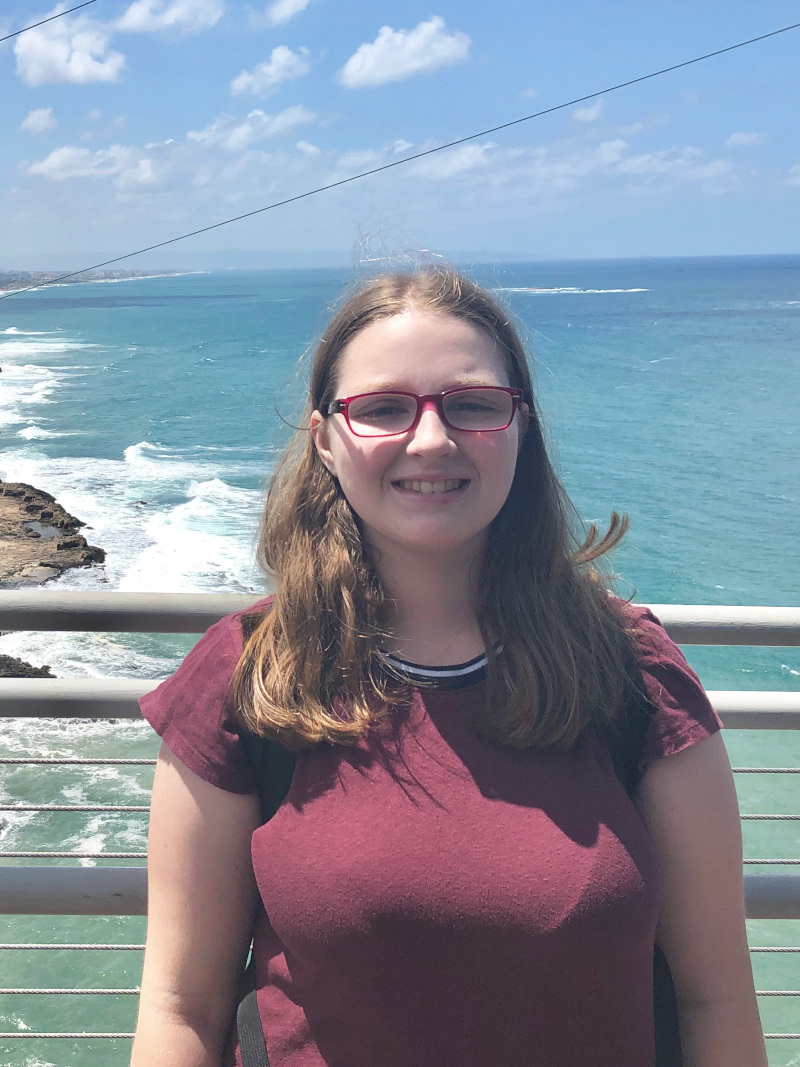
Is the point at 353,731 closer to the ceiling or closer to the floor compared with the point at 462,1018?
closer to the ceiling

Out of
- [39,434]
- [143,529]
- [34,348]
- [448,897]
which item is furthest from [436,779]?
[34,348]

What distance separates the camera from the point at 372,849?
4.38ft

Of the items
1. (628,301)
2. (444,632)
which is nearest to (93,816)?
(444,632)

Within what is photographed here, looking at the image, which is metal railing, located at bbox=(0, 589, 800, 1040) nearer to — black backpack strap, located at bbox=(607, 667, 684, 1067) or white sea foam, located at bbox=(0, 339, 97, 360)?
black backpack strap, located at bbox=(607, 667, 684, 1067)

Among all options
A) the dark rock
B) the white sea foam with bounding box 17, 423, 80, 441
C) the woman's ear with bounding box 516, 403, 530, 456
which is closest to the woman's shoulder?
the woman's ear with bounding box 516, 403, 530, 456

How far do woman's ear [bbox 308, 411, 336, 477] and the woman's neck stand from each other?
0.18m

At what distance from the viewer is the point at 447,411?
4.97 feet

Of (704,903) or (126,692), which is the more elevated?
(126,692)

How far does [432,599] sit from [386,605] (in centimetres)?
8

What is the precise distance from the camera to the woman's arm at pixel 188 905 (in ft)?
4.76

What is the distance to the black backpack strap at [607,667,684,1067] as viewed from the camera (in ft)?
4.85

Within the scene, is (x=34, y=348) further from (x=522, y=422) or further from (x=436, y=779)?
(x=436, y=779)

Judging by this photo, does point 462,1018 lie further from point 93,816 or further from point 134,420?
point 134,420

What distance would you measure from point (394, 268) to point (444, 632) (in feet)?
2.13
